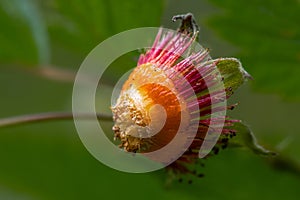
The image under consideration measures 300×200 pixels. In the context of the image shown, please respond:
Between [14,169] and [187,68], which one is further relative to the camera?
[14,169]

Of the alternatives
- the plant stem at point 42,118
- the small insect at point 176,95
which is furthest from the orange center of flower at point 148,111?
the plant stem at point 42,118

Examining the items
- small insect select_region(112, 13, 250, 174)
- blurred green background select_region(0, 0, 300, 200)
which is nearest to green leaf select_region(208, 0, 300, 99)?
blurred green background select_region(0, 0, 300, 200)

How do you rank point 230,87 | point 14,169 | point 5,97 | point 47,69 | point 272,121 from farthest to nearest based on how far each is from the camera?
point 5,97 → point 272,121 → point 14,169 → point 47,69 → point 230,87

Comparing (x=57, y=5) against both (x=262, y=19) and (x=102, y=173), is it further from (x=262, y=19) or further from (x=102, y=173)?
(x=102, y=173)

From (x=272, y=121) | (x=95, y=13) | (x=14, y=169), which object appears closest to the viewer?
(x=95, y=13)

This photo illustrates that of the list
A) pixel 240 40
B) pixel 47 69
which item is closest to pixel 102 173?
pixel 47 69

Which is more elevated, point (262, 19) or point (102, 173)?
point (102, 173)

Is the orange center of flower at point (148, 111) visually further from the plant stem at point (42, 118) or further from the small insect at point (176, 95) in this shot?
the plant stem at point (42, 118)
